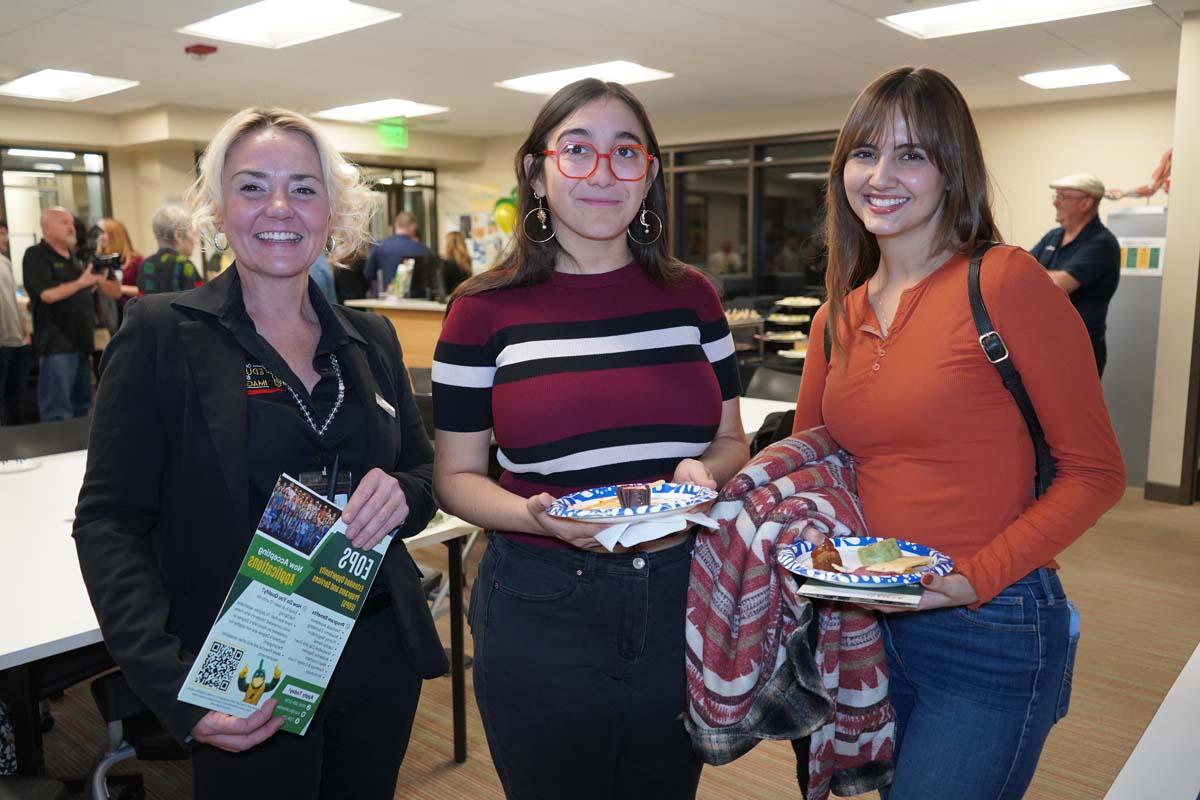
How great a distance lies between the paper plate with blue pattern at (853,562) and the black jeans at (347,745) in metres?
0.67

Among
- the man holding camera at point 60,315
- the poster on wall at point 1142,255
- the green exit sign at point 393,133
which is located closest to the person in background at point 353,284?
the green exit sign at point 393,133

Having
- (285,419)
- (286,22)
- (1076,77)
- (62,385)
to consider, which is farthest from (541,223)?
(1076,77)

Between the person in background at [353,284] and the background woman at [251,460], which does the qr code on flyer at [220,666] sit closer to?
the background woman at [251,460]

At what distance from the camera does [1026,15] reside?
587 centimetres

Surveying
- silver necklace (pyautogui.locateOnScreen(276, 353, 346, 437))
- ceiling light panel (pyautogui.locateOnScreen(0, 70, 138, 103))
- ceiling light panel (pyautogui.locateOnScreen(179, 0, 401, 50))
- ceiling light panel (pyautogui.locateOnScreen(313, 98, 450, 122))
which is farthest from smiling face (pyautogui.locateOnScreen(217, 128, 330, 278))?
ceiling light panel (pyautogui.locateOnScreen(313, 98, 450, 122))

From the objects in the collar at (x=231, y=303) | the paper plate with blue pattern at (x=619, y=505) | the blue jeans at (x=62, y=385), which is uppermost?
the collar at (x=231, y=303)

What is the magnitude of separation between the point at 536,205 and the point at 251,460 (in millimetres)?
617

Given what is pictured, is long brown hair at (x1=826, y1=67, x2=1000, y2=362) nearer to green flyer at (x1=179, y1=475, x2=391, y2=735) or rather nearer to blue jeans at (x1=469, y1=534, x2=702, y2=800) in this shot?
blue jeans at (x1=469, y1=534, x2=702, y2=800)

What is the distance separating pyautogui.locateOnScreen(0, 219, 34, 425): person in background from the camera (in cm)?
584

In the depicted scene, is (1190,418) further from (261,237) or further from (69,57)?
(69,57)

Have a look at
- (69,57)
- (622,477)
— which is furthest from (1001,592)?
(69,57)

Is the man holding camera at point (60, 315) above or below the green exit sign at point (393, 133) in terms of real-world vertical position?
below

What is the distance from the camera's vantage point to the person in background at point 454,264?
9.52 meters

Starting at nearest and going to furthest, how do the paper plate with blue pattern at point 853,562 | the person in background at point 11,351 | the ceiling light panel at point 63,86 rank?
the paper plate with blue pattern at point 853,562
the person in background at point 11,351
the ceiling light panel at point 63,86
